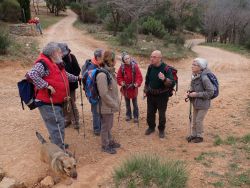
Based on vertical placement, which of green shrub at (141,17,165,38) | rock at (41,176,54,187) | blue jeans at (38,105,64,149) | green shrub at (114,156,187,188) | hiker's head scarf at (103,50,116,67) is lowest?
green shrub at (141,17,165,38)

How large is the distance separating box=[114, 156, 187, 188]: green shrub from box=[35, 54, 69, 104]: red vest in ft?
4.42

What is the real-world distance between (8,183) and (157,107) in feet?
9.25

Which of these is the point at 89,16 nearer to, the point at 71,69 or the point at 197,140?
the point at 71,69

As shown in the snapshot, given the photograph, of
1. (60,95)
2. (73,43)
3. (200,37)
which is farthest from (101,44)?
(200,37)

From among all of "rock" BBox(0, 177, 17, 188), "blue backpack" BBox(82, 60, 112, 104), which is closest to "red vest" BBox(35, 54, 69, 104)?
"blue backpack" BBox(82, 60, 112, 104)

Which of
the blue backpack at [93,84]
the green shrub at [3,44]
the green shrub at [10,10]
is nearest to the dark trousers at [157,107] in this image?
the blue backpack at [93,84]

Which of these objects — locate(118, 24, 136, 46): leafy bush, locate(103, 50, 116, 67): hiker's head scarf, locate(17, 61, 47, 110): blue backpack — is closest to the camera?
locate(17, 61, 47, 110): blue backpack

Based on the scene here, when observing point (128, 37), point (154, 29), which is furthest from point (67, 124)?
point (154, 29)

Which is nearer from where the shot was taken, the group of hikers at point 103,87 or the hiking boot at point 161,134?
the group of hikers at point 103,87

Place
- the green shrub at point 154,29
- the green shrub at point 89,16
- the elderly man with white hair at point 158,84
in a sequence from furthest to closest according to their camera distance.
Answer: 1. the green shrub at point 89,16
2. the green shrub at point 154,29
3. the elderly man with white hair at point 158,84

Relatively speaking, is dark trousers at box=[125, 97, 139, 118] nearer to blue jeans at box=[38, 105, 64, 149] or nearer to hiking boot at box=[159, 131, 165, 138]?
hiking boot at box=[159, 131, 165, 138]

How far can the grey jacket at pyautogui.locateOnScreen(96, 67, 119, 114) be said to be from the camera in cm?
514

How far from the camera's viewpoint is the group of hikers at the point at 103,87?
498 cm

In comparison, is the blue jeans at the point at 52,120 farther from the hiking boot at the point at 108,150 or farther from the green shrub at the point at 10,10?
the green shrub at the point at 10,10
